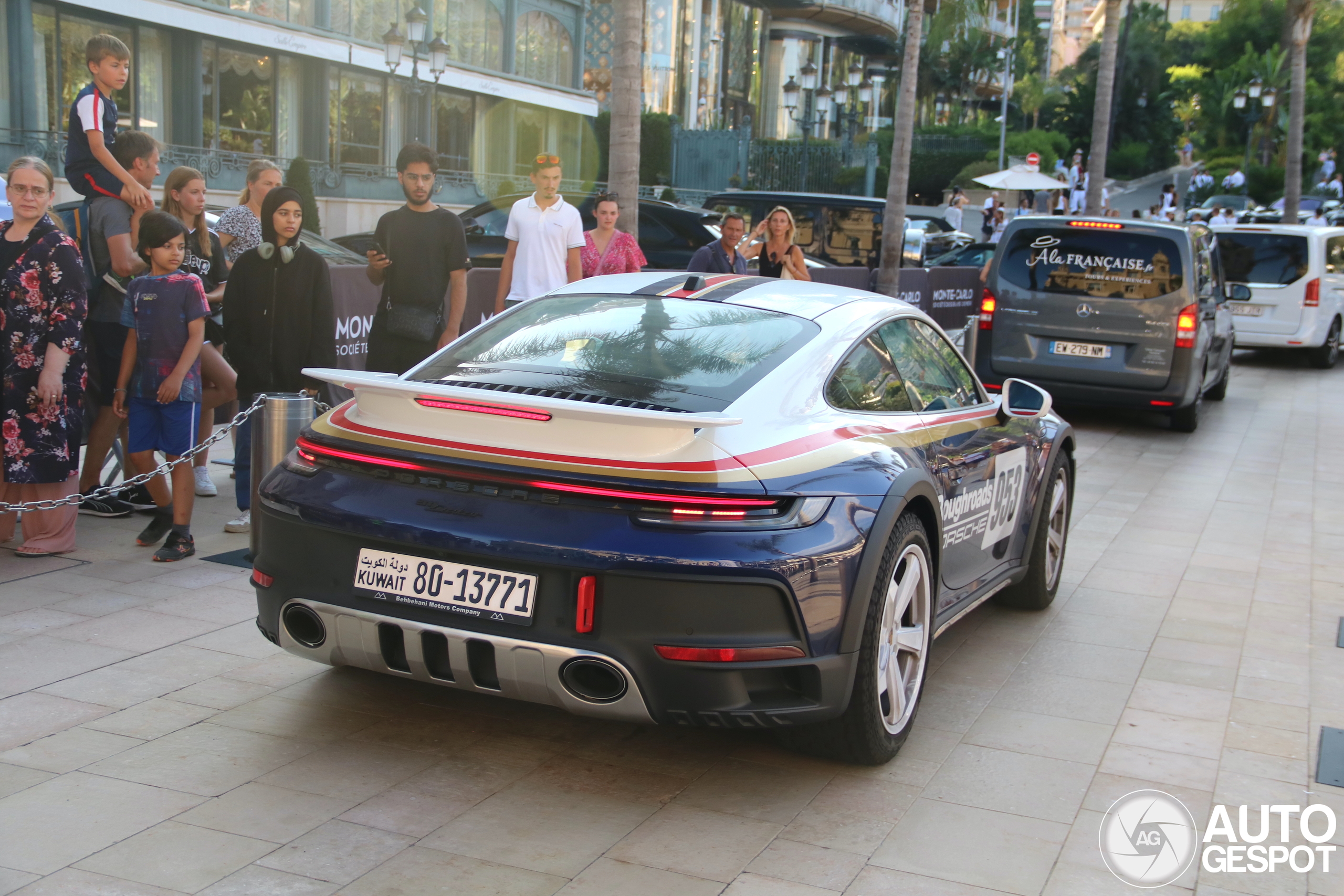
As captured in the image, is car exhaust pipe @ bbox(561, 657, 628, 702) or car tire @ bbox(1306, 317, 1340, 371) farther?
car tire @ bbox(1306, 317, 1340, 371)

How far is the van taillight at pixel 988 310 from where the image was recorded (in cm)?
1230

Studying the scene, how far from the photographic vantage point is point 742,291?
16.1 ft

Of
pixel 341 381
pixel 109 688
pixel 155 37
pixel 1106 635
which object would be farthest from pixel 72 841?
pixel 155 37

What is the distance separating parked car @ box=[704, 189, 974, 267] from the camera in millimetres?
17688

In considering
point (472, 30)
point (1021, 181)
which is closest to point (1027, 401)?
point (1021, 181)

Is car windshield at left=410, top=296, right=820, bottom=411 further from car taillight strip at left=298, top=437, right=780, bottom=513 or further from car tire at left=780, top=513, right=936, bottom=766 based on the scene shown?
car tire at left=780, top=513, right=936, bottom=766

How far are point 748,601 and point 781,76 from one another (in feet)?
207

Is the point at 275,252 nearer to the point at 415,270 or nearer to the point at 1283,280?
the point at 415,270

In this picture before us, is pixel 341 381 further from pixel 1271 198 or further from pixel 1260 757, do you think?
pixel 1271 198

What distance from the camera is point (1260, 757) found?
4555 mm

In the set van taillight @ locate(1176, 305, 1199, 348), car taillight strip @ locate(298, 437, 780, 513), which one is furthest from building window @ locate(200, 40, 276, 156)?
car taillight strip @ locate(298, 437, 780, 513)

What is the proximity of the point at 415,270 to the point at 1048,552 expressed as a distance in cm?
363

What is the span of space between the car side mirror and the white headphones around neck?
138 inches

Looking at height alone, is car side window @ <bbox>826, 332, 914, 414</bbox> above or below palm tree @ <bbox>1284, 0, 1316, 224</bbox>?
below
